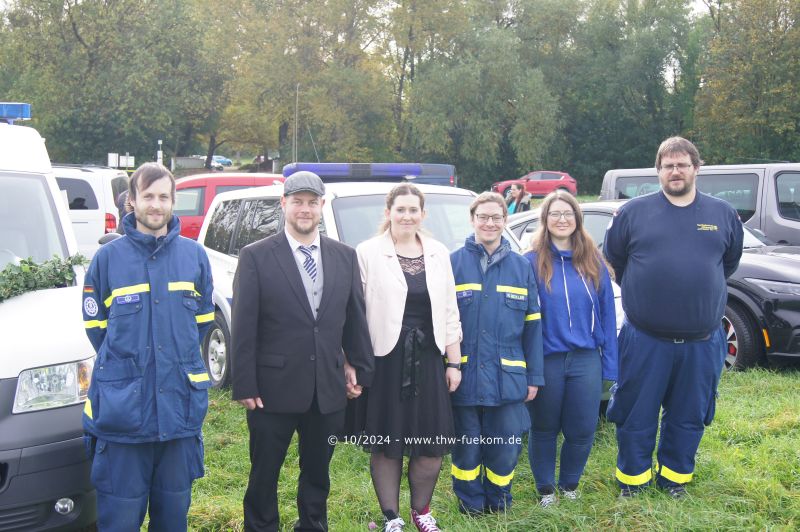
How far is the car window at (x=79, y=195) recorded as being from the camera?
40.7 ft

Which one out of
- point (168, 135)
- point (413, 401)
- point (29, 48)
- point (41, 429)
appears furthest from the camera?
point (168, 135)

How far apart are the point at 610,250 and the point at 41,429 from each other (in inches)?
121

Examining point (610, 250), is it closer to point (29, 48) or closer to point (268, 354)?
point (268, 354)

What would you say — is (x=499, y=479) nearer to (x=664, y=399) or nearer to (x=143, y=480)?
(x=664, y=399)

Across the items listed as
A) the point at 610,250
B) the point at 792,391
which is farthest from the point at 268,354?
the point at 792,391

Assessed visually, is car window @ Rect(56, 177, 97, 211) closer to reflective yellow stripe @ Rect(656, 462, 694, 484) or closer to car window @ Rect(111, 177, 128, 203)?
car window @ Rect(111, 177, 128, 203)

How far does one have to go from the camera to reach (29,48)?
Answer: 34531 mm

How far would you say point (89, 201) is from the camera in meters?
12.5

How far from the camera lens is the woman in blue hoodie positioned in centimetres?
415

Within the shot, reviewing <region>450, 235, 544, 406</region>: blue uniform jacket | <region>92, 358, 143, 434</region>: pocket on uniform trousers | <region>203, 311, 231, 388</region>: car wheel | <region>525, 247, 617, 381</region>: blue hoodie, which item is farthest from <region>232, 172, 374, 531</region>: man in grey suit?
<region>203, 311, 231, 388</region>: car wheel

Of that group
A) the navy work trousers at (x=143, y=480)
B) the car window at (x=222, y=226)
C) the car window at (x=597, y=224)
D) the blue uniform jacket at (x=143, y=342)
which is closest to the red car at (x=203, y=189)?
the car window at (x=222, y=226)

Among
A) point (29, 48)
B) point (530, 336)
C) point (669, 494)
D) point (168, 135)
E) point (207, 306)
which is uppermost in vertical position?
point (29, 48)

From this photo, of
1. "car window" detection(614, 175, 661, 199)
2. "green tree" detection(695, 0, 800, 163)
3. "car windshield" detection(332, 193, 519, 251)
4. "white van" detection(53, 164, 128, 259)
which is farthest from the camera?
"green tree" detection(695, 0, 800, 163)

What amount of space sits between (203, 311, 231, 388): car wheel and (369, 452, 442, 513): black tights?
304 centimetres
